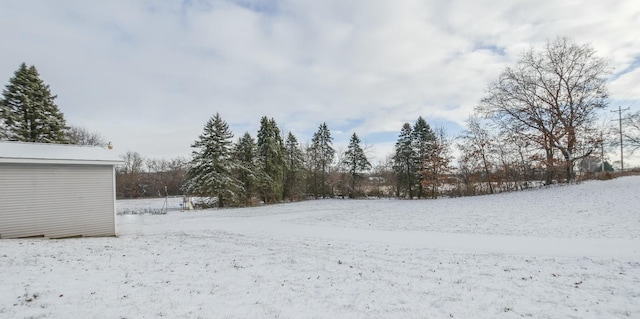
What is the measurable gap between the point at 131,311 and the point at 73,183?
9839 mm

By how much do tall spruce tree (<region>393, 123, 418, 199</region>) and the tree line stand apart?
0.36ft

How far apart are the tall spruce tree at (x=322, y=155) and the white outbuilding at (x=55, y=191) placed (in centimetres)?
2823

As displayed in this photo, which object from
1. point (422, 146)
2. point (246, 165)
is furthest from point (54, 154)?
point (422, 146)

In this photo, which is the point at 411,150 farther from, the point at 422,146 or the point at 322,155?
the point at 322,155

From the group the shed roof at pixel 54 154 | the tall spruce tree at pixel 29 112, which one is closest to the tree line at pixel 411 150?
the tall spruce tree at pixel 29 112

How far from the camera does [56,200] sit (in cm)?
1105

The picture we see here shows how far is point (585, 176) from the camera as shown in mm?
22688

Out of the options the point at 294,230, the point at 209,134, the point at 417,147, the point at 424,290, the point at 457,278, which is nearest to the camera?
the point at 424,290

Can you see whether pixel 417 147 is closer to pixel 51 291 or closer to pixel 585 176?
pixel 585 176

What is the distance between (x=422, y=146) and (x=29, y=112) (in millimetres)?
33735

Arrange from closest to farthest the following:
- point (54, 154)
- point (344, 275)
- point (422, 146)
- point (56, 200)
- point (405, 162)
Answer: point (344, 275) → point (56, 200) → point (54, 154) → point (422, 146) → point (405, 162)

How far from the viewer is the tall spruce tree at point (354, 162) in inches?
1519

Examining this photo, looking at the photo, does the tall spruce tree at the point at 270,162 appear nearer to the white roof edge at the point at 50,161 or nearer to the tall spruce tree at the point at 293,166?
the tall spruce tree at the point at 293,166

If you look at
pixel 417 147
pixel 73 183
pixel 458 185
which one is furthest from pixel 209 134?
pixel 458 185
